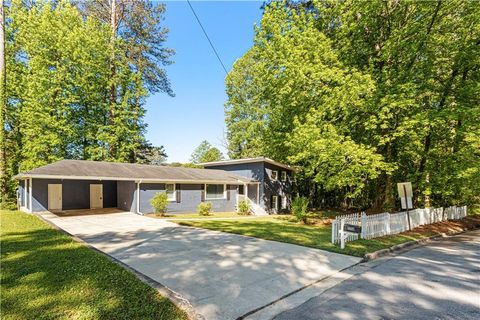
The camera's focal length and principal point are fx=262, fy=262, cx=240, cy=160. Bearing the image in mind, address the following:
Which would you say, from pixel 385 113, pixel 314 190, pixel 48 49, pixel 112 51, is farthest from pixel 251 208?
pixel 48 49

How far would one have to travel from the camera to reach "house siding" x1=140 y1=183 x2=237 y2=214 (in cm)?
1788

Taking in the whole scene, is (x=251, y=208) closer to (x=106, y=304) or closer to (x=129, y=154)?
(x=129, y=154)

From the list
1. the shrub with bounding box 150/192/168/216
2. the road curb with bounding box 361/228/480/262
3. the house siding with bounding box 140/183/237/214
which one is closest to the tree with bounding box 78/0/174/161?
the house siding with bounding box 140/183/237/214

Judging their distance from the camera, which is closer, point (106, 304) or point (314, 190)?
point (106, 304)

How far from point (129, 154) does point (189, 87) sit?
34.6 ft

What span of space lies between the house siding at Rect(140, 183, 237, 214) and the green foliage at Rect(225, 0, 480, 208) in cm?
857

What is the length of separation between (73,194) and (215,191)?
10.5 metres

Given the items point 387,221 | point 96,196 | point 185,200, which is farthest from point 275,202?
point 96,196

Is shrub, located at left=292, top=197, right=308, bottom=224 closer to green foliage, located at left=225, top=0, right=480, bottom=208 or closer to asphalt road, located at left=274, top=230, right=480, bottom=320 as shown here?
green foliage, located at left=225, top=0, right=480, bottom=208

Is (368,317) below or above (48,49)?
below

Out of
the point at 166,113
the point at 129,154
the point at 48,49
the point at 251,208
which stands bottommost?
the point at 251,208

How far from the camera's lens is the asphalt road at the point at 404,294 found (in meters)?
4.32

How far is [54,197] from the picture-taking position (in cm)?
1798

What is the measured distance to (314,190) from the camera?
28297 mm
